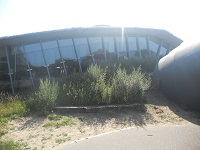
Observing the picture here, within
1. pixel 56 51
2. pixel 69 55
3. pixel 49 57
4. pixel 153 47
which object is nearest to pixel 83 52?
pixel 69 55

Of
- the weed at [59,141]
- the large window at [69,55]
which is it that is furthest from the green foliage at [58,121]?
the large window at [69,55]

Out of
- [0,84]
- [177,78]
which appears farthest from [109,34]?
[177,78]

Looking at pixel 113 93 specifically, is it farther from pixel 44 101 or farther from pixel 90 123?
pixel 44 101

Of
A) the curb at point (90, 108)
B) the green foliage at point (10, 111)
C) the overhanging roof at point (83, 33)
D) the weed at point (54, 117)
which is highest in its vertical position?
the overhanging roof at point (83, 33)

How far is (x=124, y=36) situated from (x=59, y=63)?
7198 mm

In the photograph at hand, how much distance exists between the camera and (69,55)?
19.8 meters

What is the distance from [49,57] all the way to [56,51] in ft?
2.62

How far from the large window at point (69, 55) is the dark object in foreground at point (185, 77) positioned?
34.9 ft

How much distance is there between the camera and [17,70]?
1848 centimetres

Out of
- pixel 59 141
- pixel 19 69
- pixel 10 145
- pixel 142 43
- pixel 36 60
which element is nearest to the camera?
pixel 10 145

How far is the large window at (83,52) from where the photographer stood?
2005cm

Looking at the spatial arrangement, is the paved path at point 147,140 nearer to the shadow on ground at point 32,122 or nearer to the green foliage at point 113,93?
the shadow on ground at point 32,122

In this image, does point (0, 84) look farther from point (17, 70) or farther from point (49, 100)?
point (49, 100)

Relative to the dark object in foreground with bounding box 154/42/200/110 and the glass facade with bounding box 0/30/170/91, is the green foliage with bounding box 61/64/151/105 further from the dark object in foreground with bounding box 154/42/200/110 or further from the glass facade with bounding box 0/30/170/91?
the glass facade with bounding box 0/30/170/91
